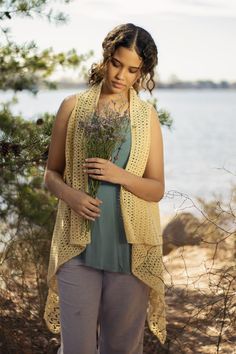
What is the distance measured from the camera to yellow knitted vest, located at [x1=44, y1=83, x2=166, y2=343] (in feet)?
9.87

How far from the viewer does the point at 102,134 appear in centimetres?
285

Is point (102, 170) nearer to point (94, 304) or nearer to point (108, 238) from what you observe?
point (108, 238)

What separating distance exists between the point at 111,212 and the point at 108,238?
0.33 feet

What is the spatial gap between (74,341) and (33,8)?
7.73ft

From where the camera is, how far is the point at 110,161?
2.98 m

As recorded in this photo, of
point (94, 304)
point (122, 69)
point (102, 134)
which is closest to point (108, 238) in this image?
point (94, 304)

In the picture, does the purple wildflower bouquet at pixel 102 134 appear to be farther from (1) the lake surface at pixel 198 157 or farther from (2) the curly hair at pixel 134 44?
(1) the lake surface at pixel 198 157

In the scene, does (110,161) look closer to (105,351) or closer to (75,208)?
(75,208)

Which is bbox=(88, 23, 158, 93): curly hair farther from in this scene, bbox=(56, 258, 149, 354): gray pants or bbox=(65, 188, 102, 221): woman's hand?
bbox=(56, 258, 149, 354): gray pants

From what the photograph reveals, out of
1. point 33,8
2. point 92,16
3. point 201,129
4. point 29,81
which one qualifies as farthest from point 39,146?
point 201,129

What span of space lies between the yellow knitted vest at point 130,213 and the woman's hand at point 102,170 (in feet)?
0.32

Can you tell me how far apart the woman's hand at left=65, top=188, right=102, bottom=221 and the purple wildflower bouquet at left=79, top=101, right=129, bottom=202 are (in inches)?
1.6

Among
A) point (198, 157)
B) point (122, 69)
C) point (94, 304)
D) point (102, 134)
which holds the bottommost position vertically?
point (198, 157)

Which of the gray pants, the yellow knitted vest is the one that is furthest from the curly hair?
the gray pants
